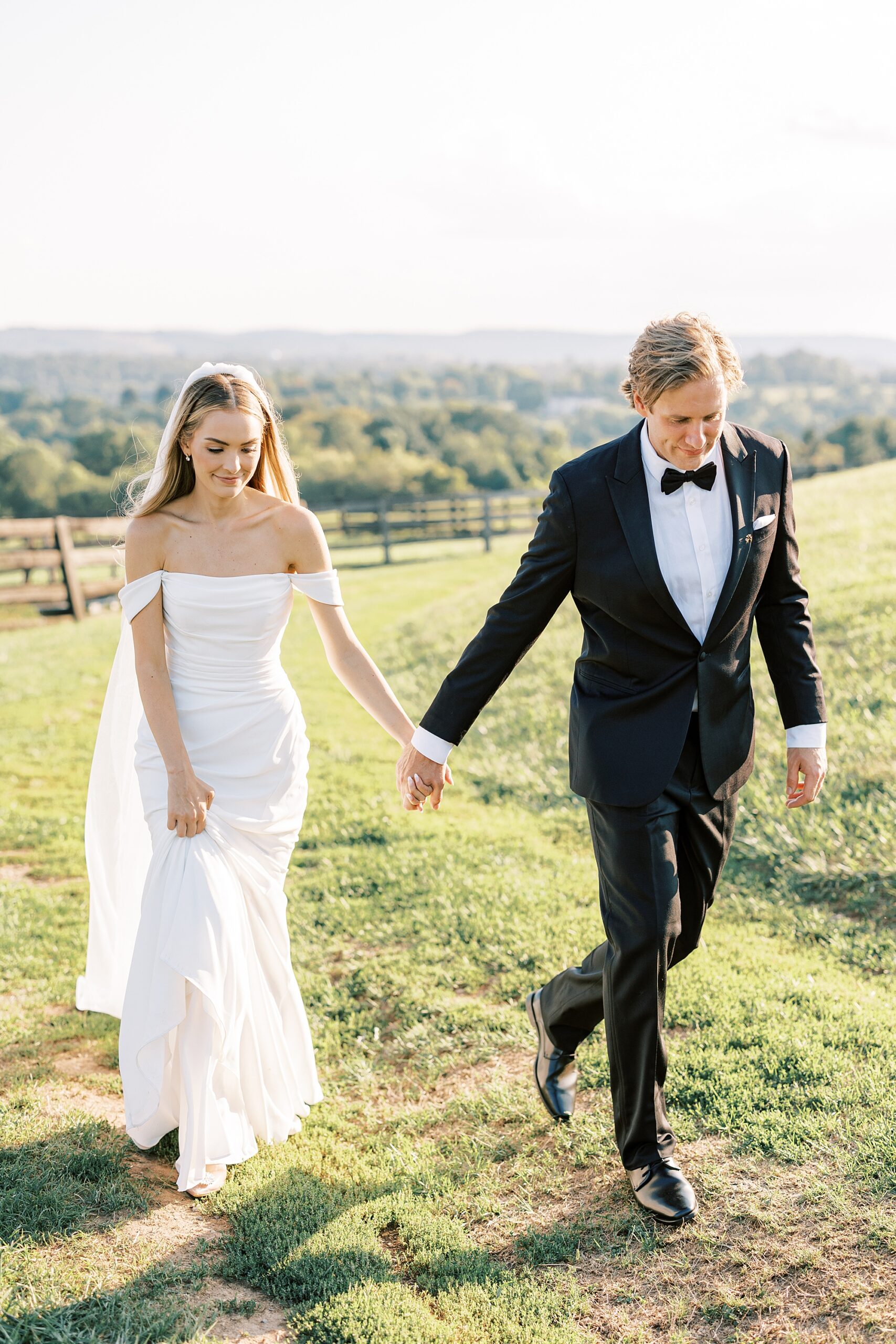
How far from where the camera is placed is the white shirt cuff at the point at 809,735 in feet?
11.8

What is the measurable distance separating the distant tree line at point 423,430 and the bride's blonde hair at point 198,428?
2638 cm

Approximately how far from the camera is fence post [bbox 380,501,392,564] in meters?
30.0

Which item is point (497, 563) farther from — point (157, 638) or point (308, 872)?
point (157, 638)

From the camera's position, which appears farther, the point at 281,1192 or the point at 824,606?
the point at 824,606

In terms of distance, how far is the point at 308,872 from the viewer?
7000mm

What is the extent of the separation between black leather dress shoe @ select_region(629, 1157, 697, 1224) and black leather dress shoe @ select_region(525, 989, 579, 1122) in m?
0.62

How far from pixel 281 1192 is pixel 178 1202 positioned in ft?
1.09

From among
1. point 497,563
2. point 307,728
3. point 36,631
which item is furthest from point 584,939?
point 497,563

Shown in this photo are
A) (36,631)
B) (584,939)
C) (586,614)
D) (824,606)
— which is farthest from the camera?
(36,631)

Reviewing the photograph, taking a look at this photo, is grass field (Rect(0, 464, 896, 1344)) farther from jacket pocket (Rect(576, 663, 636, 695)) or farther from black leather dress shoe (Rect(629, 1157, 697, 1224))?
jacket pocket (Rect(576, 663, 636, 695))

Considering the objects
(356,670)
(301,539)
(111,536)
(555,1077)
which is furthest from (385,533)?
(555,1077)

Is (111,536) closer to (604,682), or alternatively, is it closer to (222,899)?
(222,899)

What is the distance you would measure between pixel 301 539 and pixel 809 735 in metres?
1.86

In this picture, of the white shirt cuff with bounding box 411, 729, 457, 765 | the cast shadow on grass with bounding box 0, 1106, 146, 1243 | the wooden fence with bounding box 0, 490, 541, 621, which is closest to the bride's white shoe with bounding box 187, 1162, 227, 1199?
the cast shadow on grass with bounding box 0, 1106, 146, 1243
